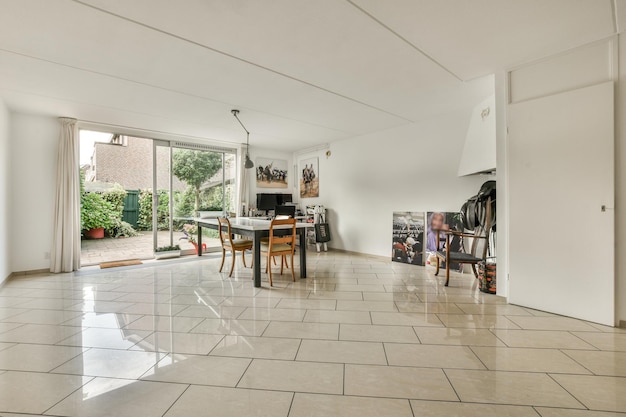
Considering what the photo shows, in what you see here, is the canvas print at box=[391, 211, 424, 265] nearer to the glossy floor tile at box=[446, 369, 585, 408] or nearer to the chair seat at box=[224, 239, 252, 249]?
the chair seat at box=[224, 239, 252, 249]

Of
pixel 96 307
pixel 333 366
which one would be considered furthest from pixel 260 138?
A: pixel 333 366

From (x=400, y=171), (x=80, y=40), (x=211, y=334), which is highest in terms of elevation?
(x=80, y=40)

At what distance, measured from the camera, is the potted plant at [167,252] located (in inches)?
231

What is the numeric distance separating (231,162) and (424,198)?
14.2 feet

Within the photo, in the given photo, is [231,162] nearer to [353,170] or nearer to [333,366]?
[353,170]

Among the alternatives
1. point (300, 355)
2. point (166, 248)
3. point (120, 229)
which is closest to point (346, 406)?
point (300, 355)

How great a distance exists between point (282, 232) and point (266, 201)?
3056 mm

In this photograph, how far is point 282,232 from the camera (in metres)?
3.99

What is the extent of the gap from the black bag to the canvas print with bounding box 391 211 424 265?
167 centimetres

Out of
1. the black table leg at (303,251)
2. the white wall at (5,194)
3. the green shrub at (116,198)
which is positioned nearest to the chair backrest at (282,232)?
the black table leg at (303,251)

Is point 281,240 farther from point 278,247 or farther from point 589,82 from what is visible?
point 589,82

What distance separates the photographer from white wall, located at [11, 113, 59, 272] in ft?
14.5

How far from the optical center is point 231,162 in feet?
22.4

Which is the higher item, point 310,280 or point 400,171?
point 400,171
